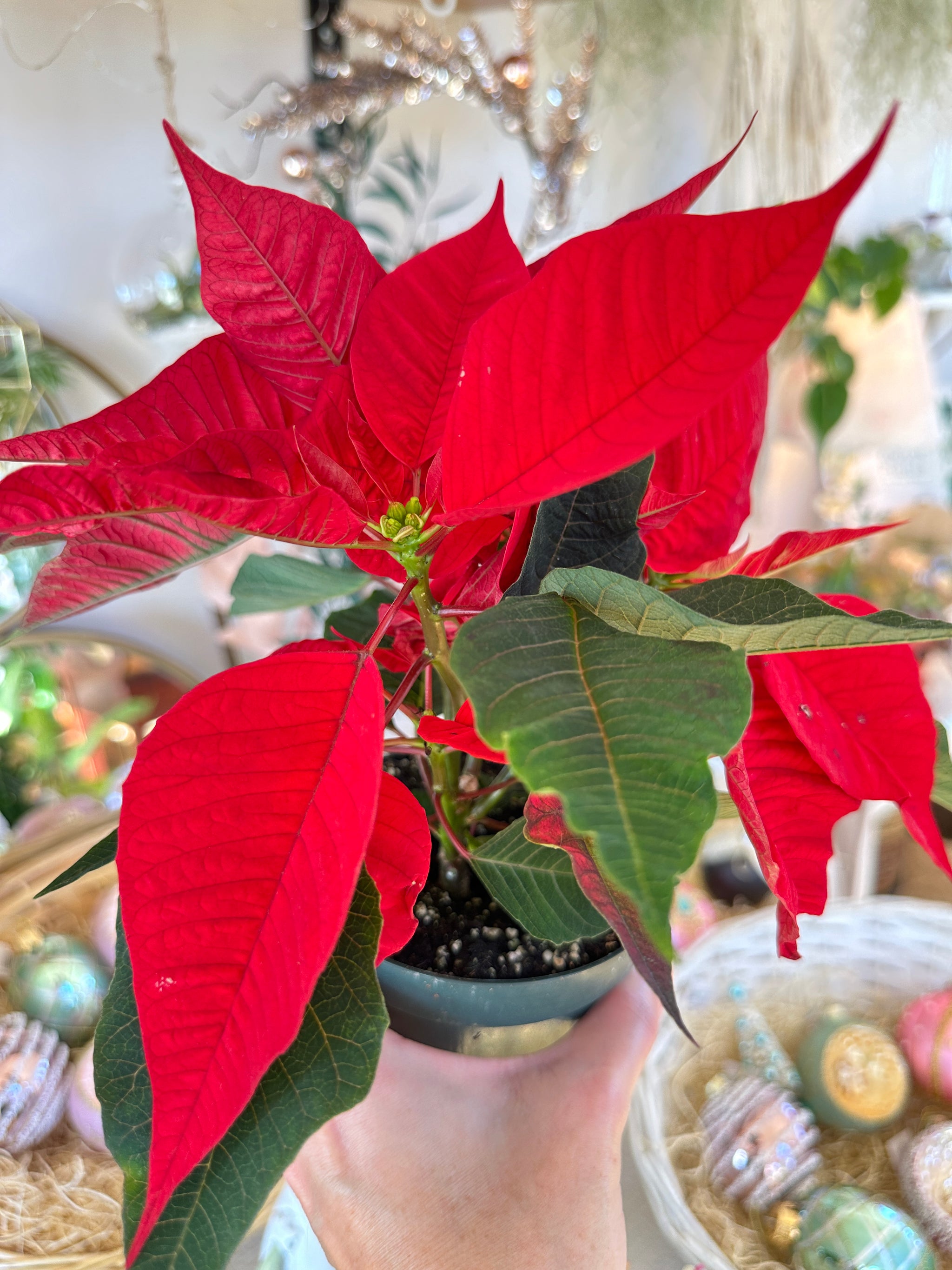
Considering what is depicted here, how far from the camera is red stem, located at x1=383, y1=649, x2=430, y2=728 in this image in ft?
0.91

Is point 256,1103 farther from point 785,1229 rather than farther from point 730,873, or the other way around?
point 730,873

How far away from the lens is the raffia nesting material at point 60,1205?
0.42 meters

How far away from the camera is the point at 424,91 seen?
1.11m

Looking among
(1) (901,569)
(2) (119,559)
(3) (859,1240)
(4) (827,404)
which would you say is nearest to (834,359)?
(4) (827,404)

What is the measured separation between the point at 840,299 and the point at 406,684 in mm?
1202

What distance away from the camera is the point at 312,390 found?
0.86 feet

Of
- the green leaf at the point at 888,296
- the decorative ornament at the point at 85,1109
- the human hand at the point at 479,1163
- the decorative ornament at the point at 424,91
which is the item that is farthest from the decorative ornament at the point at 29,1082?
the green leaf at the point at 888,296

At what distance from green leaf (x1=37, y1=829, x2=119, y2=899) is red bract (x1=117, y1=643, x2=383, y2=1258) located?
87 millimetres

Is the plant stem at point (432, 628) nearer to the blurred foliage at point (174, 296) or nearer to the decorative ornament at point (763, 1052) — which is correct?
the decorative ornament at point (763, 1052)

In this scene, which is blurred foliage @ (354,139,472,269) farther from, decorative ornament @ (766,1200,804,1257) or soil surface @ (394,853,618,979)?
decorative ornament @ (766,1200,804,1257)

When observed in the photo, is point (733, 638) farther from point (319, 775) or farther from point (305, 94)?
point (305, 94)

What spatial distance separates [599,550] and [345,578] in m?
0.17

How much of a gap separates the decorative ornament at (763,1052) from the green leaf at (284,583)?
0.42 meters

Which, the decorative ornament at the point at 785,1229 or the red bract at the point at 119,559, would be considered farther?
the decorative ornament at the point at 785,1229
